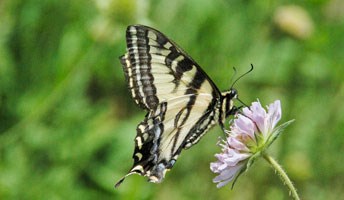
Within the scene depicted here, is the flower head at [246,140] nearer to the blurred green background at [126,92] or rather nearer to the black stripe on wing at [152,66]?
the black stripe on wing at [152,66]

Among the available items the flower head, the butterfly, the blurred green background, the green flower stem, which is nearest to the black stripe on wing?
the butterfly

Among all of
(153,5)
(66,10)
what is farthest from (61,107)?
(153,5)

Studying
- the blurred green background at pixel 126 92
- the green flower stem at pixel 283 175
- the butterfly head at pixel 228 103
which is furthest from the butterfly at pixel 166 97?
the blurred green background at pixel 126 92

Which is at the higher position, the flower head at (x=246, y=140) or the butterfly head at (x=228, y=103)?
the flower head at (x=246, y=140)

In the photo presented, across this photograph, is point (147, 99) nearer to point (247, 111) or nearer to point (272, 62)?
point (247, 111)

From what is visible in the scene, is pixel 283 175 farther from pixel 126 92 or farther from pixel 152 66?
pixel 126 92

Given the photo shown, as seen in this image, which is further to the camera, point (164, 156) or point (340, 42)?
point (340, 42)

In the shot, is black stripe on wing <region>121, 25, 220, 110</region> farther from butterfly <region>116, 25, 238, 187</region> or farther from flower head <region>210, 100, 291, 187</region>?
flower head <region>210, 100, 291, 187</region>
